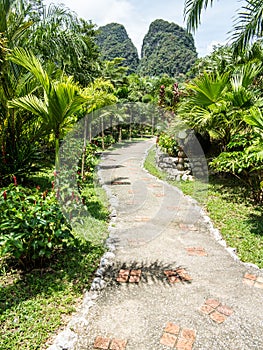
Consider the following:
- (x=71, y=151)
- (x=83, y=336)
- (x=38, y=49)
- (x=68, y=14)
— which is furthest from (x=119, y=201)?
(x=68, y=14)

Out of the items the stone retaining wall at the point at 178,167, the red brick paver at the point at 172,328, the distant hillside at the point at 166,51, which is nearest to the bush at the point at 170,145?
the stone retaining wall at the point at 178,167

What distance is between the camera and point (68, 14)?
7.68 m

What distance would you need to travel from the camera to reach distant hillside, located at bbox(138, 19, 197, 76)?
166 ft

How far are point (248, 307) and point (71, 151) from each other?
5.71 m

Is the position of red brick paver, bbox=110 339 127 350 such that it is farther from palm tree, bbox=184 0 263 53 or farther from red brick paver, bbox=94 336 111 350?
palm tree, bbox=184 0 263 53

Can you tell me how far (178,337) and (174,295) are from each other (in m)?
0.54

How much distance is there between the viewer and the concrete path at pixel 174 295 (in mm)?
2171

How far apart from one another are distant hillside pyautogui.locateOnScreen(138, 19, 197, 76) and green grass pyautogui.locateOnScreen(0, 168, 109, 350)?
1912 inches

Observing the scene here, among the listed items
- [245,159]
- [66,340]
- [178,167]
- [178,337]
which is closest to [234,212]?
[245,159]

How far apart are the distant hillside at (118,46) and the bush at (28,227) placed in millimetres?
51988

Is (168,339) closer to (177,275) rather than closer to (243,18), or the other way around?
(177,275)

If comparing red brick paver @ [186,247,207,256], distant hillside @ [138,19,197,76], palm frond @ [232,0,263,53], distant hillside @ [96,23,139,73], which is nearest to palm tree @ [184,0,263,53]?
palm frond @ [232,0,263,53]

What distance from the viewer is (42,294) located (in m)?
2.65

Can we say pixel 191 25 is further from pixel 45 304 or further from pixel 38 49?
pixel 45 304
